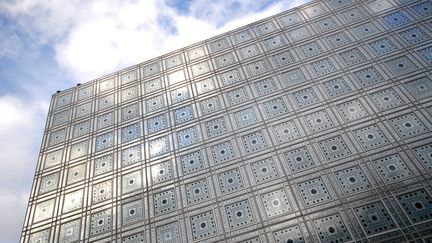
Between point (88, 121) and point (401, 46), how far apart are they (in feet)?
37.2

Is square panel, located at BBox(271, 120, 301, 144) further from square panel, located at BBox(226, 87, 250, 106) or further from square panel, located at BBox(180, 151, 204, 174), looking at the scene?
square panel, located at BBox(180, 151, 204, 174)

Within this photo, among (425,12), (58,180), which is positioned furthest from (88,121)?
(425,12)

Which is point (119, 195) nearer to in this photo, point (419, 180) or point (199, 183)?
point (199, 183)

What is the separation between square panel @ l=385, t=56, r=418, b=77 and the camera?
35.6 ft

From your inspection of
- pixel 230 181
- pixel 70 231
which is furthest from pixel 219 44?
pixel 70 231

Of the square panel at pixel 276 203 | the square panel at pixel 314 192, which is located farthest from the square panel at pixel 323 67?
the square panel at pixel 276 203

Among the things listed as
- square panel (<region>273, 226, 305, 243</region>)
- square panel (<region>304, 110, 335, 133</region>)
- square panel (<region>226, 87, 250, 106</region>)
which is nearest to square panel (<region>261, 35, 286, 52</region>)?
→ square panel (<region>226, 87, 250, 106</region>)

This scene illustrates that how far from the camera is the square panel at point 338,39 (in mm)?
12508

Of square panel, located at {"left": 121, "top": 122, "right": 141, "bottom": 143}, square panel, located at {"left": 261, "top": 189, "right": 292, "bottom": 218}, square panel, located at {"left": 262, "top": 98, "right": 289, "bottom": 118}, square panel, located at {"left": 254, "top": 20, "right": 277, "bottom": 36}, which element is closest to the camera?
square panel, located at {"left": 261, "top": 189, "right": 292, "bottom": 218}

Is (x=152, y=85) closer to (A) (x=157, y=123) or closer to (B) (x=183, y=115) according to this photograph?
(A) (x=157, y=123)

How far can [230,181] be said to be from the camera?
10055 millimetres

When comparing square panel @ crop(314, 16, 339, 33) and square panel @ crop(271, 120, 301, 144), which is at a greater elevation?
square panel @ crop(314, 16, 339, 33)

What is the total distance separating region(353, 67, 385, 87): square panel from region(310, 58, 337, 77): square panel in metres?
0.81

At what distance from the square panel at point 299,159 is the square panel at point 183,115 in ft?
12.2
